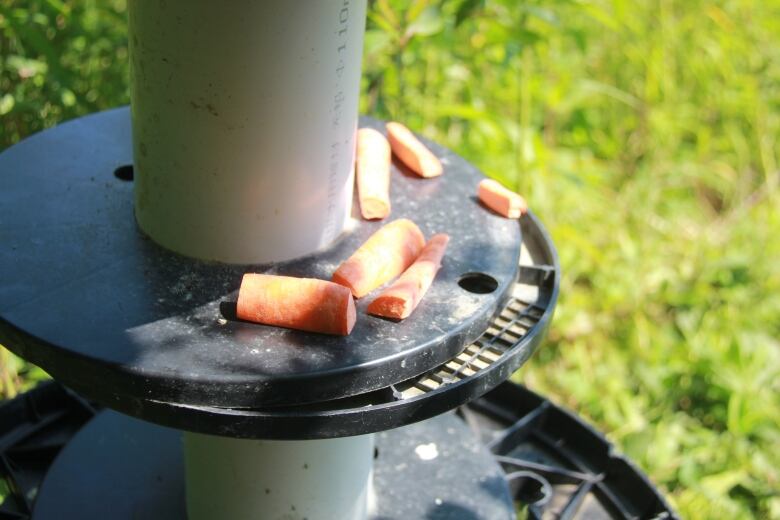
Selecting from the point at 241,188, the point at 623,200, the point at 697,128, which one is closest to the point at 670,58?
the point at 697,128

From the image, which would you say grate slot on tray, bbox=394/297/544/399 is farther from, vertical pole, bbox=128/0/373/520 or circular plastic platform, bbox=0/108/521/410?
vertical pole, bbox=128/0/373/520

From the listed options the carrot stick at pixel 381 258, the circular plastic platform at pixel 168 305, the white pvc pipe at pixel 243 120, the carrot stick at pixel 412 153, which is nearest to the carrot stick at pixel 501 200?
the circular plastic platform at pixel 168 305

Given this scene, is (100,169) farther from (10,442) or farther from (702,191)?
(702,191)

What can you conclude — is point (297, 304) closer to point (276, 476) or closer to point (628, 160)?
point (276, 476)

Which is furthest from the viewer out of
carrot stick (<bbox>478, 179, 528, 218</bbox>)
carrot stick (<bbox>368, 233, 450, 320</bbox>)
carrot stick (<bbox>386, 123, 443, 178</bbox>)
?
carrot stick (<bbox>386, 123, 443, 178</bbox>)

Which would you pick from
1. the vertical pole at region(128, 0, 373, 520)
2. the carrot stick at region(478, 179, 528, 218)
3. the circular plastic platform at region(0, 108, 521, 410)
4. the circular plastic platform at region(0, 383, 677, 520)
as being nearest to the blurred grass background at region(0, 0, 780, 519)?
the circular plastic platform at region(0, 383, 677, 520)

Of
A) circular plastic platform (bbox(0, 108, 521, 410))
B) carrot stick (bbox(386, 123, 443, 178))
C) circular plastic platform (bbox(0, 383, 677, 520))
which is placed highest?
carrot stick (bbox(386, 123, 443, 178))

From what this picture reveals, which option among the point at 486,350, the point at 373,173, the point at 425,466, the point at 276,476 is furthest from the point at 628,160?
the point at 276,476
